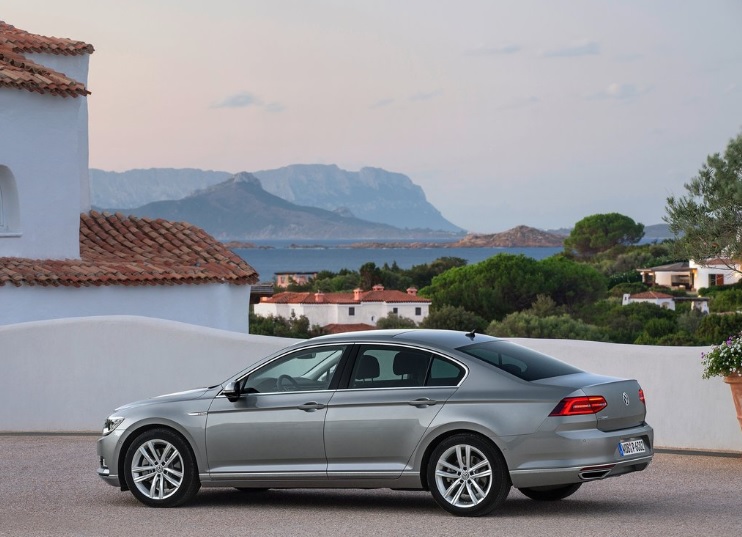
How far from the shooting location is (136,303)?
2236 cm

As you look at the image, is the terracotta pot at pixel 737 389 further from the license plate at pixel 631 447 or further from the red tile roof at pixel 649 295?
the red tile roof at pixel 649 295

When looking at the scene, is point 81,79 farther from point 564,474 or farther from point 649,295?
point 649,295

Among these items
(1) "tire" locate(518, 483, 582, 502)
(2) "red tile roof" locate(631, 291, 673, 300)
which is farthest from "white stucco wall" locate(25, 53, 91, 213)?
(2) "red tile roof" locate(631, 291, 673, 300)

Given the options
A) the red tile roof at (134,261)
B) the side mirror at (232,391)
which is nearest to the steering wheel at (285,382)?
the side mirror at (232,391)

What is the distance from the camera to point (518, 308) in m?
83.9

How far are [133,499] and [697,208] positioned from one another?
60.0ft

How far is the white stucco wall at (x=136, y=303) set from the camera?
20.9 meters

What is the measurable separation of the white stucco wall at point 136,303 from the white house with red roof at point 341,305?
261ft

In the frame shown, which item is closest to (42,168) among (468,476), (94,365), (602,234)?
(94,365)

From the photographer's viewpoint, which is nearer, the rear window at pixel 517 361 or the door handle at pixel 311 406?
the rear window at pixel 517 361

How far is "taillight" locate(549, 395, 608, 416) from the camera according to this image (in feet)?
30.7

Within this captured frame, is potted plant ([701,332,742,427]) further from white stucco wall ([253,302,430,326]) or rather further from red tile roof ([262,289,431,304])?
red tile roof ([262,289,431,304])

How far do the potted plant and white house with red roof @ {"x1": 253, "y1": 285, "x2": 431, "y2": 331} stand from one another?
90836mm

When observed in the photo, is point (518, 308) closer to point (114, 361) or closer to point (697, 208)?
point (697, 208)
